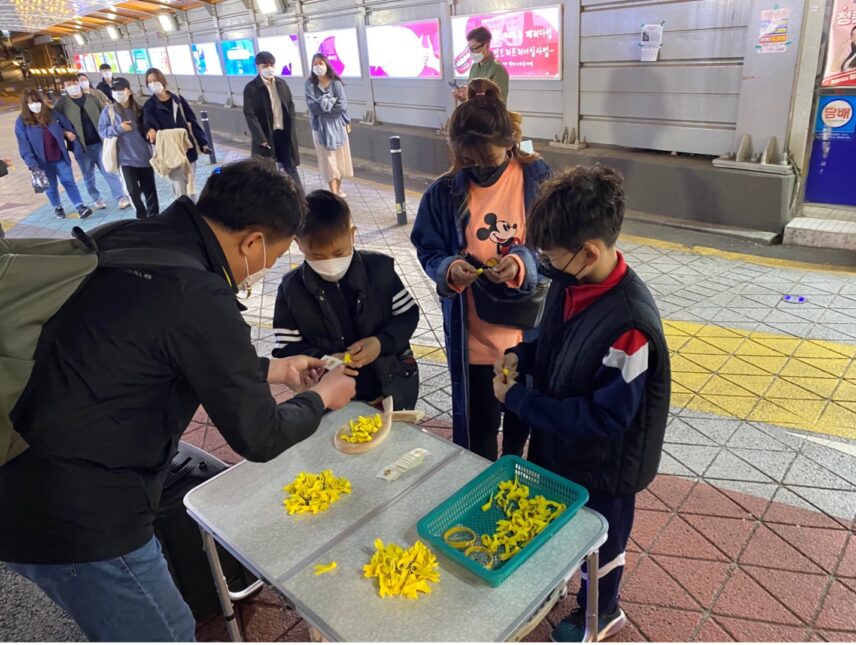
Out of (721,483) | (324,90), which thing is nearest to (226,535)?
(721,483)

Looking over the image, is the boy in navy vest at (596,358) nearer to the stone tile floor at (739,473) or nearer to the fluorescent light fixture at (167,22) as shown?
the stone tile floor at (739,473)

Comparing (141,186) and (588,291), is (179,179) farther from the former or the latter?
(588,291)

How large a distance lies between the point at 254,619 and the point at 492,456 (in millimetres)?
1199

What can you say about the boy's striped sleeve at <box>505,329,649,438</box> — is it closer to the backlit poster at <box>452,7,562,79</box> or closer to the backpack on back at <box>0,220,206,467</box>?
the backpack on back at <box>0,220,206,467</box>

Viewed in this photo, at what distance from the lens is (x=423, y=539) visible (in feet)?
5.28

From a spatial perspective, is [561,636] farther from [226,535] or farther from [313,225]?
[313,225]

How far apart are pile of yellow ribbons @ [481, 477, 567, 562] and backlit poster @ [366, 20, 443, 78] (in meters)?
8.49

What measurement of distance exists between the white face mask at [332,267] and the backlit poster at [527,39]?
6.05 metres

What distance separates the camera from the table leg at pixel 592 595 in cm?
171

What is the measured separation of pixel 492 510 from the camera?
69.1 inches

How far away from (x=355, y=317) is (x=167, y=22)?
59.0ft

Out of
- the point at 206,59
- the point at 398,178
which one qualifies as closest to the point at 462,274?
the point at 398,178

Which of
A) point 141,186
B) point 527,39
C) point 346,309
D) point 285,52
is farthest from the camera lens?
point 285,52

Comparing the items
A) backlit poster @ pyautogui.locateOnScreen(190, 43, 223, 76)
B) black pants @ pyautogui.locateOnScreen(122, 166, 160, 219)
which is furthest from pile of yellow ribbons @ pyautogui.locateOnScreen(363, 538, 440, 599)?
backlit poster @ pyautogui.locateOnScreen(190, 43, 223, 76)
